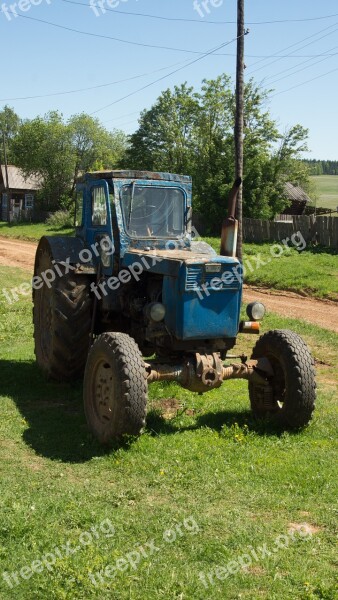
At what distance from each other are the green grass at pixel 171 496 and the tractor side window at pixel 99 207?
2239 mm

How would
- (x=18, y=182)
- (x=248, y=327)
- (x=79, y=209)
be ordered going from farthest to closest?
(x=18, y=182)
(x=79, y=209)
(x=248, y=327)

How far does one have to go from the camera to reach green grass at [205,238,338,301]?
18328 millimetres

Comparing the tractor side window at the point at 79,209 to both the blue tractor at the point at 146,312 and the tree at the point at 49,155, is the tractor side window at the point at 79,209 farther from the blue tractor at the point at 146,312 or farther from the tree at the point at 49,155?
the tree at the point at 49,155

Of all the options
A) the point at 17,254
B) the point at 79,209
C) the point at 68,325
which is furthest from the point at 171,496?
the point at 17,254

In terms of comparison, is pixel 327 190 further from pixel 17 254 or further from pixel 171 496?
pixel 171 496

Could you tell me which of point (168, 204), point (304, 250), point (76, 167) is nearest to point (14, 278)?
point (304, 250)

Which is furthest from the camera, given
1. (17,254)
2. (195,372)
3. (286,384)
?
(17,254)

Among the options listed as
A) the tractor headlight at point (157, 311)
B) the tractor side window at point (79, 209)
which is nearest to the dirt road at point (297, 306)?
the tractor side window at point (79, 209)

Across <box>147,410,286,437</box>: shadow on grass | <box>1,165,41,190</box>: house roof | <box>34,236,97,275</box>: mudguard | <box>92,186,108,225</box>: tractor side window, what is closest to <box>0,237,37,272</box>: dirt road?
<box>34,236,97,275</box>: mudguard

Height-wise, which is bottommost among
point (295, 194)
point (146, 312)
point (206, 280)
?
point (146, 312)

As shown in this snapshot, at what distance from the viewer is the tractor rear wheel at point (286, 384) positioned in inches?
279

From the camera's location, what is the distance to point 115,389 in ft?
21.7

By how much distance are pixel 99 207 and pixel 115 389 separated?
2.74m

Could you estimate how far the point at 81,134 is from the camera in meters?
51.3
